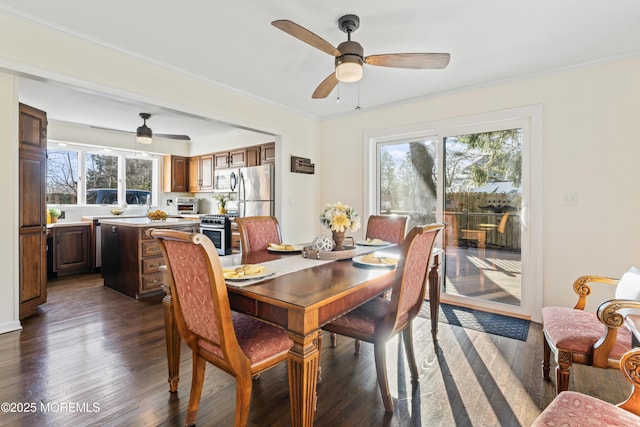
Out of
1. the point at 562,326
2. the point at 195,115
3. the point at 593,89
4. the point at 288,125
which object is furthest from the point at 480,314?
the point at 195,115

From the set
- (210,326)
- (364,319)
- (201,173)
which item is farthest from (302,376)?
(201,173)

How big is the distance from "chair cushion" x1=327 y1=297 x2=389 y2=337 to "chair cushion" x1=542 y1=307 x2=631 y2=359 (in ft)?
3.05

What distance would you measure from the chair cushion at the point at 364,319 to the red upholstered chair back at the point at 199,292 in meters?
0.72

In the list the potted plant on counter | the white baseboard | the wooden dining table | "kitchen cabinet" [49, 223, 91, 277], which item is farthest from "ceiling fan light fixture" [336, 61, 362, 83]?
the potted plant on counter

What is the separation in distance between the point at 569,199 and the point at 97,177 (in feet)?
22.6

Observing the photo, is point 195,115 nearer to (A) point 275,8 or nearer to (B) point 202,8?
(B) point 202,8

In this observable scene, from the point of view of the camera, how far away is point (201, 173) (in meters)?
6.09

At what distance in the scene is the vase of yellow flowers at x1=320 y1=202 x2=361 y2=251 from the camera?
217 cm

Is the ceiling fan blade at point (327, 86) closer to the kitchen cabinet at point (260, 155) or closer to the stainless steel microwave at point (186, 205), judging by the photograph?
the kitchen cabinet at point (260, 155)

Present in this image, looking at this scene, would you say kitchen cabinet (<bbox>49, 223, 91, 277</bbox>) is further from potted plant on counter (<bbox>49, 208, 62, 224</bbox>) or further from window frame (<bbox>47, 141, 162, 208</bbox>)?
window frame (<bbox>47, 141, 162, 208</bbox>)

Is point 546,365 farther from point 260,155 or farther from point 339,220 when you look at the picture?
point 260,155

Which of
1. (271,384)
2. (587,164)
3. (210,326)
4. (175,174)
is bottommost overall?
(271,384)

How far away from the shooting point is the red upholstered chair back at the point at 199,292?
120cm

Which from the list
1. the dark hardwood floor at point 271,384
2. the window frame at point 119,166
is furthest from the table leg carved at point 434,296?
the window frame at point 119,166
